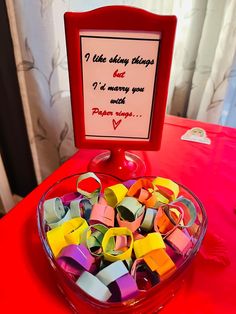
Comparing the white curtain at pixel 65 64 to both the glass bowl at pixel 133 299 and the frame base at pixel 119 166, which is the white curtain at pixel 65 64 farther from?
the glass bowl at pixel 133 299

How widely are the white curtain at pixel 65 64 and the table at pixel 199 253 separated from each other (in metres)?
0.27

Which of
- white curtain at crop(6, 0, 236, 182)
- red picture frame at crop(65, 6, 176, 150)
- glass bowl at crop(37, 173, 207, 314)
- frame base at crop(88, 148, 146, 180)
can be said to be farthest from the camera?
white curtain at crop(6, 0, 236, 182)

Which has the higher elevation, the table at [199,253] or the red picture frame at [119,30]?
the red picture frame at [119,30]

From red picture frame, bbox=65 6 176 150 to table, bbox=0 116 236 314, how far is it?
0.31 ft

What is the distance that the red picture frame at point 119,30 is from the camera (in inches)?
16.6

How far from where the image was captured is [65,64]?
766 millimetres

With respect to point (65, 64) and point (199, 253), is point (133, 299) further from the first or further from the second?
point (65, 64)

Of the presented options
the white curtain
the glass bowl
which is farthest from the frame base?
the white curtain

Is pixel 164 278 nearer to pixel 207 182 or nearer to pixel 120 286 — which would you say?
pixel 120 286

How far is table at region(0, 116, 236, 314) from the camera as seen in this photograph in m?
0.36

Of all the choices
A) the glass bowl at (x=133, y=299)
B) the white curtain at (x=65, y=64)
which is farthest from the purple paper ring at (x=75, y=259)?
the white curtain at (x=65, y=64)

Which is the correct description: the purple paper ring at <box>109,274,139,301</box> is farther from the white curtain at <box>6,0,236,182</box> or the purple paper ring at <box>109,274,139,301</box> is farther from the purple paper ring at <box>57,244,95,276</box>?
the white curtain at <box>6,0,236,182</box>

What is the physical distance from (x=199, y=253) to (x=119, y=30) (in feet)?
→ 1.21

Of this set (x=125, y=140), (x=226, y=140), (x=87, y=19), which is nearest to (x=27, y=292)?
(x=125, y=140)
